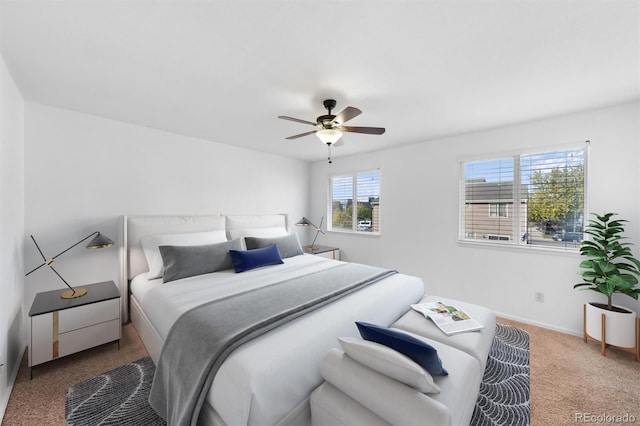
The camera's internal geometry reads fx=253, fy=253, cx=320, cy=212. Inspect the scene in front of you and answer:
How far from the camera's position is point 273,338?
1464 mm

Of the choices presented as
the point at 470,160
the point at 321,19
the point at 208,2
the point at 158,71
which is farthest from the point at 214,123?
the point at 470,160

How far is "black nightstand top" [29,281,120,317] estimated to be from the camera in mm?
Answer: 2087

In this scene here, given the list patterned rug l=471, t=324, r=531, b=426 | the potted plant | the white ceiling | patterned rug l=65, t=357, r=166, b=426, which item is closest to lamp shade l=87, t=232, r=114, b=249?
patterned rug l=65, t=357, r=166, b=426

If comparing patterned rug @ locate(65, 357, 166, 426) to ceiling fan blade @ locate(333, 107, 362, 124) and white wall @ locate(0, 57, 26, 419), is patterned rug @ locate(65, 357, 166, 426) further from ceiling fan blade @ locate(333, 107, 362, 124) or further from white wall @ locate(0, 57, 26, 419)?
ceiling fan blade @ locate(333, 107, 362, 124)

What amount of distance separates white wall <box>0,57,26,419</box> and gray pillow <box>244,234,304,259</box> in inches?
79.9

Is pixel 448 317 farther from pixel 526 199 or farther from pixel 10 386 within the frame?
pixel 10 386

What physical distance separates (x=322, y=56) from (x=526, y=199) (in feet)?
9.88

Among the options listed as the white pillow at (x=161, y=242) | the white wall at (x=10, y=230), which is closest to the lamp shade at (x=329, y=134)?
the white pillow at (x=161, y=242)

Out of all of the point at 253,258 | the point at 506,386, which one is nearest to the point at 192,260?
the point at 253,258

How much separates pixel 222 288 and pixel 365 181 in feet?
10.6

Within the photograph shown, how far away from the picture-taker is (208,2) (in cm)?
132

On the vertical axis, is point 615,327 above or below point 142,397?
above

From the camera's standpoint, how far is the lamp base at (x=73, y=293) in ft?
7.61

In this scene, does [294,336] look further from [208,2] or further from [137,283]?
[137,283]
